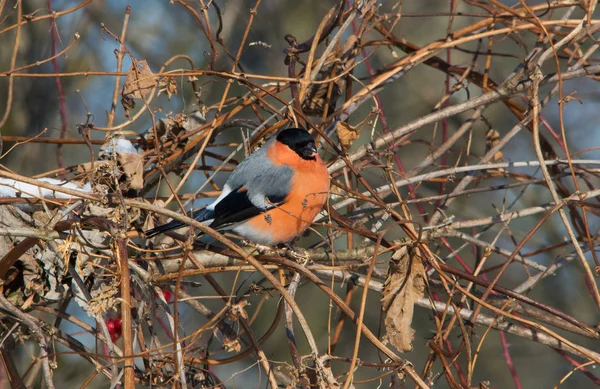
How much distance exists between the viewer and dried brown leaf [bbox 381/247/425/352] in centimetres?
162

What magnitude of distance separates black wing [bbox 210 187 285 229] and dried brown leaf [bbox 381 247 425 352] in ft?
2.75

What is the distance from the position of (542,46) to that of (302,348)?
3.31 m

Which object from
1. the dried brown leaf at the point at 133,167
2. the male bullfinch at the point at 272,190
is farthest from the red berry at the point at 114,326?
the dried brown leaf at the point at 133,167

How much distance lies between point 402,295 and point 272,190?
38.6 inches

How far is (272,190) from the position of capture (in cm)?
251

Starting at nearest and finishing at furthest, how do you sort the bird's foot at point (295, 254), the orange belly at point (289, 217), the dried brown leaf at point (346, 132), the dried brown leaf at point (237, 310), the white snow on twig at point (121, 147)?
the dried brown leaf at point (237, 310) < the bird's foot at point (295, 254) < the dried brown leaf at point (346, 132) < the white snow on twig at point (121, 147) < the orange belly at point (289, 217)

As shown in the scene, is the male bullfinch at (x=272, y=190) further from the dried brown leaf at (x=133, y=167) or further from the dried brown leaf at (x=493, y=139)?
the dried brown leaf at (x=493, y=139)

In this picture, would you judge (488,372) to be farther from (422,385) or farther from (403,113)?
(422,385)

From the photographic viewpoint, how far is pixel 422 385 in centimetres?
141

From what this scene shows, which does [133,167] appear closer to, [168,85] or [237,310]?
[168,85]

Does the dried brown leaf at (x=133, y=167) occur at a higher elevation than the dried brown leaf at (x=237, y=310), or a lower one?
higher

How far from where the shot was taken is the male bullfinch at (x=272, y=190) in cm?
243

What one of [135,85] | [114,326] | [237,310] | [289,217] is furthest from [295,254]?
[114,326]

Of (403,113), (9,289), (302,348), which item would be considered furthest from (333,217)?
(403,113)
